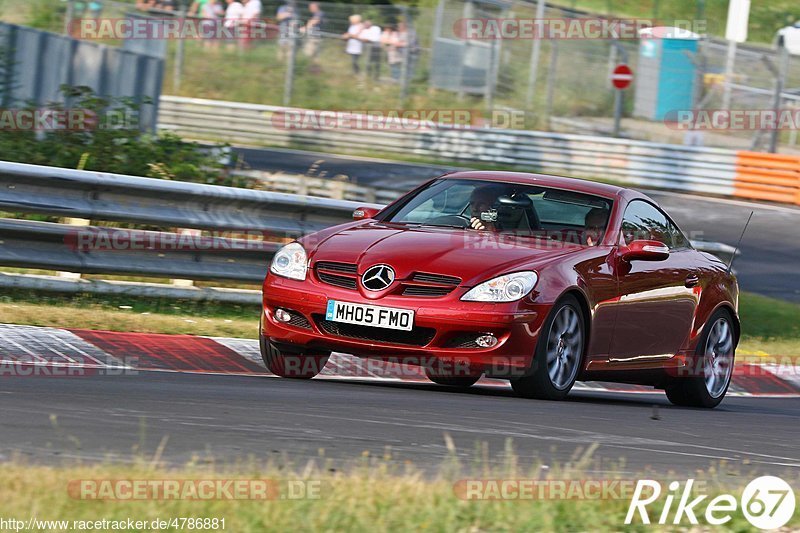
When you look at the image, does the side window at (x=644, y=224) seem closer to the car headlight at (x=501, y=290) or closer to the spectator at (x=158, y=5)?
the car headlight at (x=501, y=290)

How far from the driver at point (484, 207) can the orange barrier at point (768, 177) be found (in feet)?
60.6

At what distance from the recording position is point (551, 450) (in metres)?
5.87

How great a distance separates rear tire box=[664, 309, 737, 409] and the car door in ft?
1.01

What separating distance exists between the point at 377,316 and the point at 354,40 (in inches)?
862

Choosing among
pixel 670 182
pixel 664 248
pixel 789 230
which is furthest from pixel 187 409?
pixel 670 182

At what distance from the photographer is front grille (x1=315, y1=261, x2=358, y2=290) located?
7840 mm

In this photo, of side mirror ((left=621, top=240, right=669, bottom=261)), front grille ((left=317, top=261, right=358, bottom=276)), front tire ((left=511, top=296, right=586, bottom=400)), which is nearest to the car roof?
side mirror ((left=621, top=240, right=669, bottom=261))

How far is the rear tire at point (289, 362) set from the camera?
835 cm

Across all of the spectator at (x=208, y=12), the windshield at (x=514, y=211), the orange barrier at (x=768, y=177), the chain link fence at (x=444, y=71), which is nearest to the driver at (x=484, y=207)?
the windshield at (x=514, y=211)

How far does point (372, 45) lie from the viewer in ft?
95.9

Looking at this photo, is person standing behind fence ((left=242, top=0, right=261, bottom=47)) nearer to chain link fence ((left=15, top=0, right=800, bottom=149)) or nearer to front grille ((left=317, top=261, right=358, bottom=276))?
chain link fence ((left=15, top=0, right=800, bottom=149))

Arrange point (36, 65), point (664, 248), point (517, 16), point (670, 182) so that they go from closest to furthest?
point (664, 248)
point (36, 65)
point (670, 182)
point (517, 16)

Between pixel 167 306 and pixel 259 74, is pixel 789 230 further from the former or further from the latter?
pixel 167 306

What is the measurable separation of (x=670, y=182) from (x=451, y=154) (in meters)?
4.55
